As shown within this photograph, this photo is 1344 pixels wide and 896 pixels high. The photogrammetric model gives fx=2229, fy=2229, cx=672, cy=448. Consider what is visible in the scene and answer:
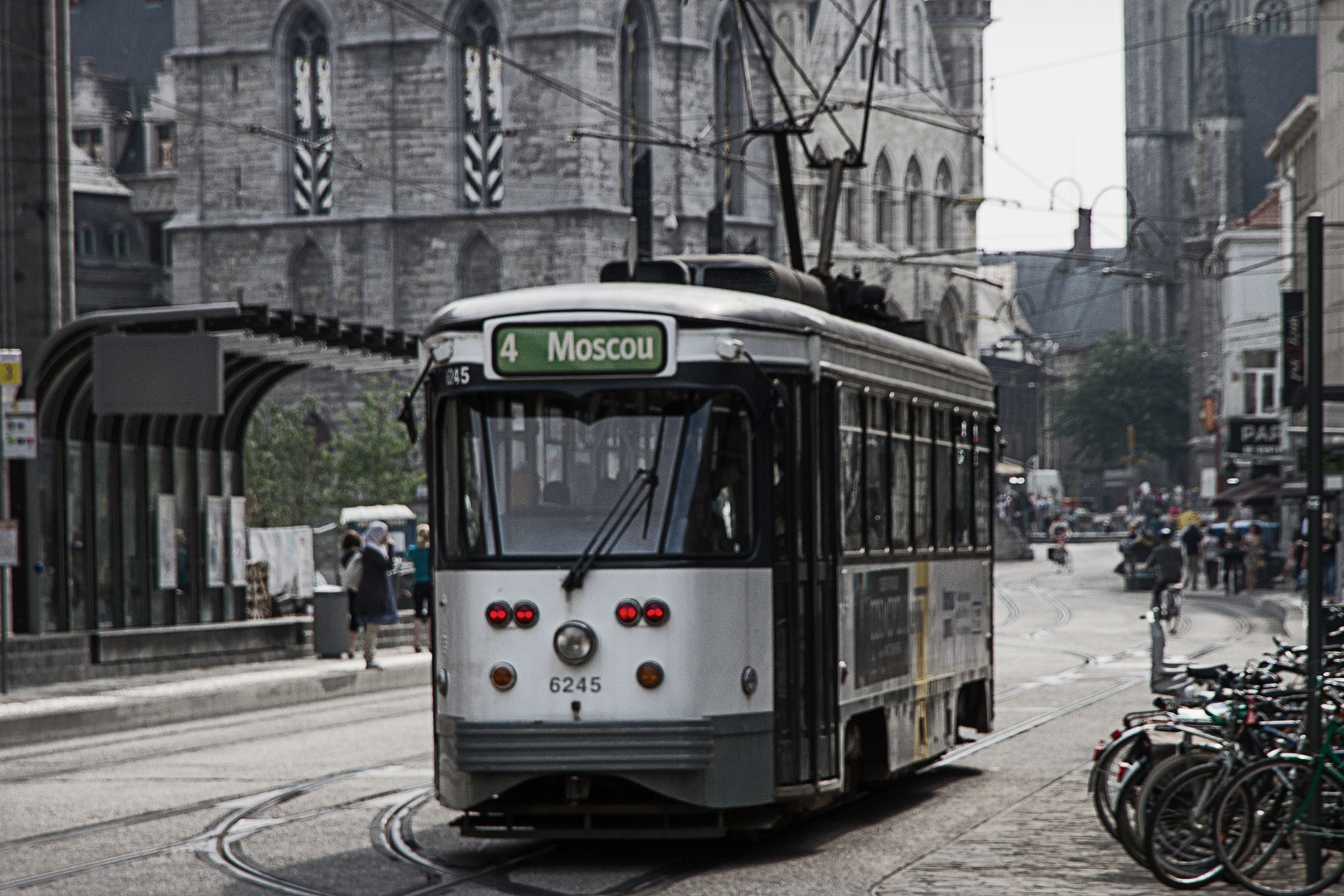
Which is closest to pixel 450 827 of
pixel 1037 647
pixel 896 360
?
pixel 896 360

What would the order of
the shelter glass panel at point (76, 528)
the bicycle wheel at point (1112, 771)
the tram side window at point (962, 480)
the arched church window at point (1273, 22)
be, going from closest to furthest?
1. the bicycle wheel at point (1112, 771)
2. the tram side window at point (962, 480)
3. the shelter glass panel at point (76, 528)
4. the arched church window at point (1273, 22)

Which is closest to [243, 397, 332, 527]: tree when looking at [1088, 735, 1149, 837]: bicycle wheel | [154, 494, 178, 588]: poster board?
[154, 494, 178, 588]: poster board

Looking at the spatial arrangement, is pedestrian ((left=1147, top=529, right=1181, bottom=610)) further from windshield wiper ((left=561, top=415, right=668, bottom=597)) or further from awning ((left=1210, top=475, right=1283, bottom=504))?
windshield wiper ((left=561, top=415, right=668, bottom=597))

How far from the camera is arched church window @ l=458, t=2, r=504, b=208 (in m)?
60.8

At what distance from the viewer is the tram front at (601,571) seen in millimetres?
9328

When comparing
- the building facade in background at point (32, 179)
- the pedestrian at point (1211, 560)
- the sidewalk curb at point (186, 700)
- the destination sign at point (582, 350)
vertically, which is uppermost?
the building facade in background at point (32, 179)

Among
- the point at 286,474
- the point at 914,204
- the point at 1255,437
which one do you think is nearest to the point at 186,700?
the point at 1255,437

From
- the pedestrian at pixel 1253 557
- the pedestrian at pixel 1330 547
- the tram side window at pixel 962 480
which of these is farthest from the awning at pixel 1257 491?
the tram side window at pixel 962 480

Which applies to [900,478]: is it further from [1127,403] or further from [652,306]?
[1127,403]

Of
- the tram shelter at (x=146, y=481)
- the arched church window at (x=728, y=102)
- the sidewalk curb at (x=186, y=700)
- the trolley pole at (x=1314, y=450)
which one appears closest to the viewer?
the trolley pole at (x=1314, y=450)

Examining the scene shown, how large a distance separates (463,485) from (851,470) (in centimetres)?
203

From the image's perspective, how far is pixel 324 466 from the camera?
59.9m

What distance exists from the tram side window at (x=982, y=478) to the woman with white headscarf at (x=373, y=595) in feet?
33.7

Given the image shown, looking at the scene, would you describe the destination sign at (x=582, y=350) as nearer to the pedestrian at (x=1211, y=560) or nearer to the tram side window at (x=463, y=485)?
the tram side window at (x=463, y=485)
